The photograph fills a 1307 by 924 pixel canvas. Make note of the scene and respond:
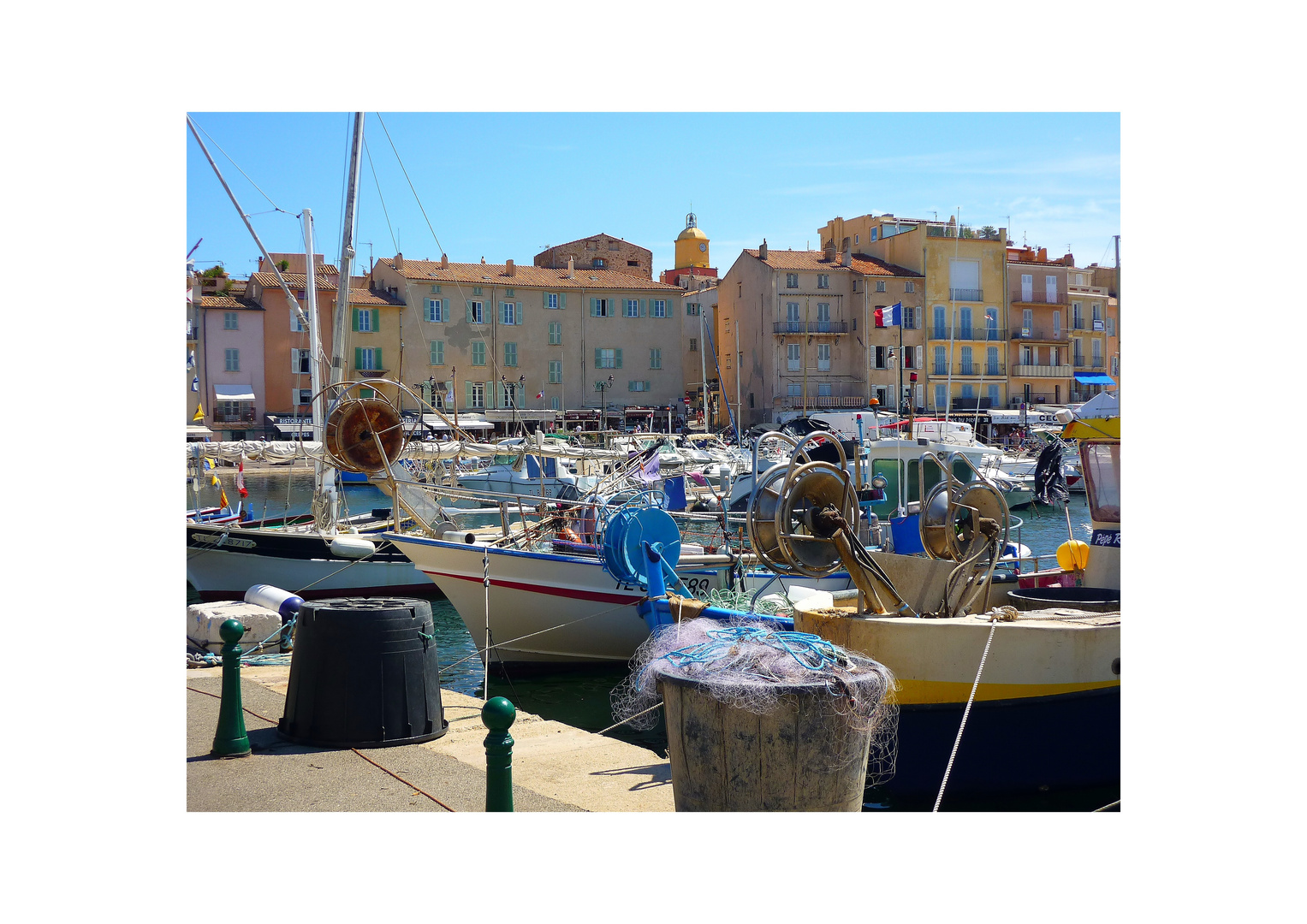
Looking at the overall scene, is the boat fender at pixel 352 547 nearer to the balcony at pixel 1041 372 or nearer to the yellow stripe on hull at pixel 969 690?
the yellow stripe on hull at pixel 969 690

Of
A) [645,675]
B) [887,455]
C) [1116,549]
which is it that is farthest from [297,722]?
[887,455]

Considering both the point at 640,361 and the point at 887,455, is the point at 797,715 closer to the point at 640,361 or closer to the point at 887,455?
the point at 887,455

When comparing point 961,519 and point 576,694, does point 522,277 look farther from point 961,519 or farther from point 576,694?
point 961,519

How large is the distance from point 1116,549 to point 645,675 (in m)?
5.99

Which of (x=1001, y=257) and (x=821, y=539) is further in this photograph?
(x=1001, y=257)

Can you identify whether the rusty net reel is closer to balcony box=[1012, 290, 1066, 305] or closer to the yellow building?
the yellow building

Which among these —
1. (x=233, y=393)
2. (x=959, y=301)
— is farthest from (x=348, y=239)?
(x=959, y=301)

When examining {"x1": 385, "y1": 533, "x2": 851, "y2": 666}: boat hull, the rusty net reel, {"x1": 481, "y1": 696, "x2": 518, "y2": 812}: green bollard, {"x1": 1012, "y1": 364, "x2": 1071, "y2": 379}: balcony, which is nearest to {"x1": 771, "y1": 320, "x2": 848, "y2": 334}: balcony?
{"x1": 1012, "y1": 364, "x2": 1071, "y2": 379}: balcony

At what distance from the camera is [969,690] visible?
763 centimetres

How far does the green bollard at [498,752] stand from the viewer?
155 inches

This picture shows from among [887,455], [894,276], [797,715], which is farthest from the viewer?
[894,276]

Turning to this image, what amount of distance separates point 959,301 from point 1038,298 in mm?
6751

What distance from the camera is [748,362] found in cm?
6216

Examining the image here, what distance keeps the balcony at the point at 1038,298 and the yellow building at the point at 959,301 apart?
2.15 meters
